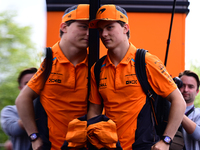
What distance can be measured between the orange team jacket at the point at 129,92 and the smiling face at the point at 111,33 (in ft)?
0.40

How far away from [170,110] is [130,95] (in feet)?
0.84

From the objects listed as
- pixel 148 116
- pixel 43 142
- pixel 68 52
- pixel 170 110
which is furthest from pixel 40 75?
pixel 170 110

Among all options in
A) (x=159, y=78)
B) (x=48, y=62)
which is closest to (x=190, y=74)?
(x=159, y=78)

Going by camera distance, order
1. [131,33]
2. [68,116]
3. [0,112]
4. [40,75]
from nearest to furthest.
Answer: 1. [0,112]
2. [40,75]
3. [68,116]
4. [131,33]

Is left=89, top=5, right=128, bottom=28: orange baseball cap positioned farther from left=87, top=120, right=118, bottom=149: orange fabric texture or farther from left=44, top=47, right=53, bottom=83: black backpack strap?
left=87, top=120, right=118, bottom=149: orange fabric texture

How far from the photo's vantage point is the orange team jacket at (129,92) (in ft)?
4.67

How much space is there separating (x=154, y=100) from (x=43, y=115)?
0.65m

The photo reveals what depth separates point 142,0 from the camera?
1521mm

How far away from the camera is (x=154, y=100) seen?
145 cm

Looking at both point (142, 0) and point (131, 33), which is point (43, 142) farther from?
point (142, 0)

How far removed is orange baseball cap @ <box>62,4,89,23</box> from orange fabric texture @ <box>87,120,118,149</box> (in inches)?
24.9

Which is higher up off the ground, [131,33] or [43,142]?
[131,33]

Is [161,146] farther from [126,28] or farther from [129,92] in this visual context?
[126,28]

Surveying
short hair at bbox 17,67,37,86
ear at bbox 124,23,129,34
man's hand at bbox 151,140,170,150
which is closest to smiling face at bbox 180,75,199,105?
man's hand at bbox 151,140,170,150
